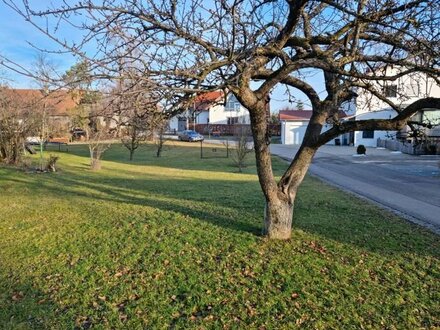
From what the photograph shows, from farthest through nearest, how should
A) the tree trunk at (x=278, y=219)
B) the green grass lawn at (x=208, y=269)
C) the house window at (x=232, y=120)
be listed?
the house window at (x=232, y=120) → the tree trunk at (x=278, y=219) → the green grass lawn at (x=208, y=269)

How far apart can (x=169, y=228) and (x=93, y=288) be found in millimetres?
2595

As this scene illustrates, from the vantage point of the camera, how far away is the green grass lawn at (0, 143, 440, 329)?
354cm

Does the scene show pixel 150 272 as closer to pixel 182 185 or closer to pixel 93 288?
pixel 93 288

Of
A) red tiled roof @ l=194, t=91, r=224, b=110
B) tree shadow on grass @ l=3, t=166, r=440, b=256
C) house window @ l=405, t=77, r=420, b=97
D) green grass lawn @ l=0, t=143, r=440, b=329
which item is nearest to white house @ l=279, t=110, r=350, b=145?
tree shadow on grass @ l=3, t=166, r=440, b=256

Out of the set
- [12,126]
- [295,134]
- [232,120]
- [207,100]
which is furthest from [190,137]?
[207,100]

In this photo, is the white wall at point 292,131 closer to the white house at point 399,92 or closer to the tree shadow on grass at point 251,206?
the tree shadow on grass at point 251,206

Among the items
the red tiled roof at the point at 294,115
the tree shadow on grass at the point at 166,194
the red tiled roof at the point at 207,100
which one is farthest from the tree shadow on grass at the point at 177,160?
the red tiled roof at the point at 294,115

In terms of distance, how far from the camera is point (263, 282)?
4.31 meters

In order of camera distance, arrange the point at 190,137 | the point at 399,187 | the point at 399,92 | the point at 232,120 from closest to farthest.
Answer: the point at 399,92 → the point at 399,187 → the point at 190,137 → the point at 232,120

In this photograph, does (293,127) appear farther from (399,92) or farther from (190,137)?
(399,92)

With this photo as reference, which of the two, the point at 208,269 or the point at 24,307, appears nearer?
the point at 24,307

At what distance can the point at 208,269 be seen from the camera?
4.70 m

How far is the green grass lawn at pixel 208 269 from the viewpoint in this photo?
3541 mm

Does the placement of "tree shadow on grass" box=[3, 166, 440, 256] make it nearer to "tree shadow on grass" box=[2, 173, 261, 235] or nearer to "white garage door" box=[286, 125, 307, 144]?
"tree shadow on grass" box=[2, 173, 261, 235]
